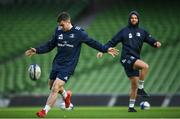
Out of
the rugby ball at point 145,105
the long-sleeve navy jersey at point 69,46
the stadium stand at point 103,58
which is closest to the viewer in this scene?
the long-sleeve navy jersey at point 69,46

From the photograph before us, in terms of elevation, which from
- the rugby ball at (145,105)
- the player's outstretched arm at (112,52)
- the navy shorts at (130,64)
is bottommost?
the rugby ball at (145,105)

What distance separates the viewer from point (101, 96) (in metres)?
21.9

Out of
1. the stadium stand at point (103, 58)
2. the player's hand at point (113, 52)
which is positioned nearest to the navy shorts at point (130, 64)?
the player's hand at point (113, 52)

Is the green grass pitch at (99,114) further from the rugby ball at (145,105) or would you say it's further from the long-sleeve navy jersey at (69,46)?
the long-sleeve navy jersey at (69,46)

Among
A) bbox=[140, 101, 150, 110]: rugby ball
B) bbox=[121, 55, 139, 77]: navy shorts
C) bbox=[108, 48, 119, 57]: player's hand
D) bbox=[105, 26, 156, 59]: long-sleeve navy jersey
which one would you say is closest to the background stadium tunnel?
bbox=[140, 101, 150, 110]: rugby ball

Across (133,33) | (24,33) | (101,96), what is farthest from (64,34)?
(24,33)

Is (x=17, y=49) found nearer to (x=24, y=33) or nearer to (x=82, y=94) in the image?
(x=24, y=33)

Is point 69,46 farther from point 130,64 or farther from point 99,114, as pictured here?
point 130,64

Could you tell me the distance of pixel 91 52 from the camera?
25844mm

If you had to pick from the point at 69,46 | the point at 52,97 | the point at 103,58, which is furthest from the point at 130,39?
the point at 103,58

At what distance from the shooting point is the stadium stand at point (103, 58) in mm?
23859

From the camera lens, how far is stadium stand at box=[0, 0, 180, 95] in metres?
23.9

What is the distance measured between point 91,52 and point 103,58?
2.04 feet

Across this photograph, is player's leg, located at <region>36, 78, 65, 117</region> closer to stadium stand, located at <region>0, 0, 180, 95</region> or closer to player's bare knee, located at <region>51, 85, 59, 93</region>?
player's bare knee, located at <region>51, 85, 59, 93</region>
